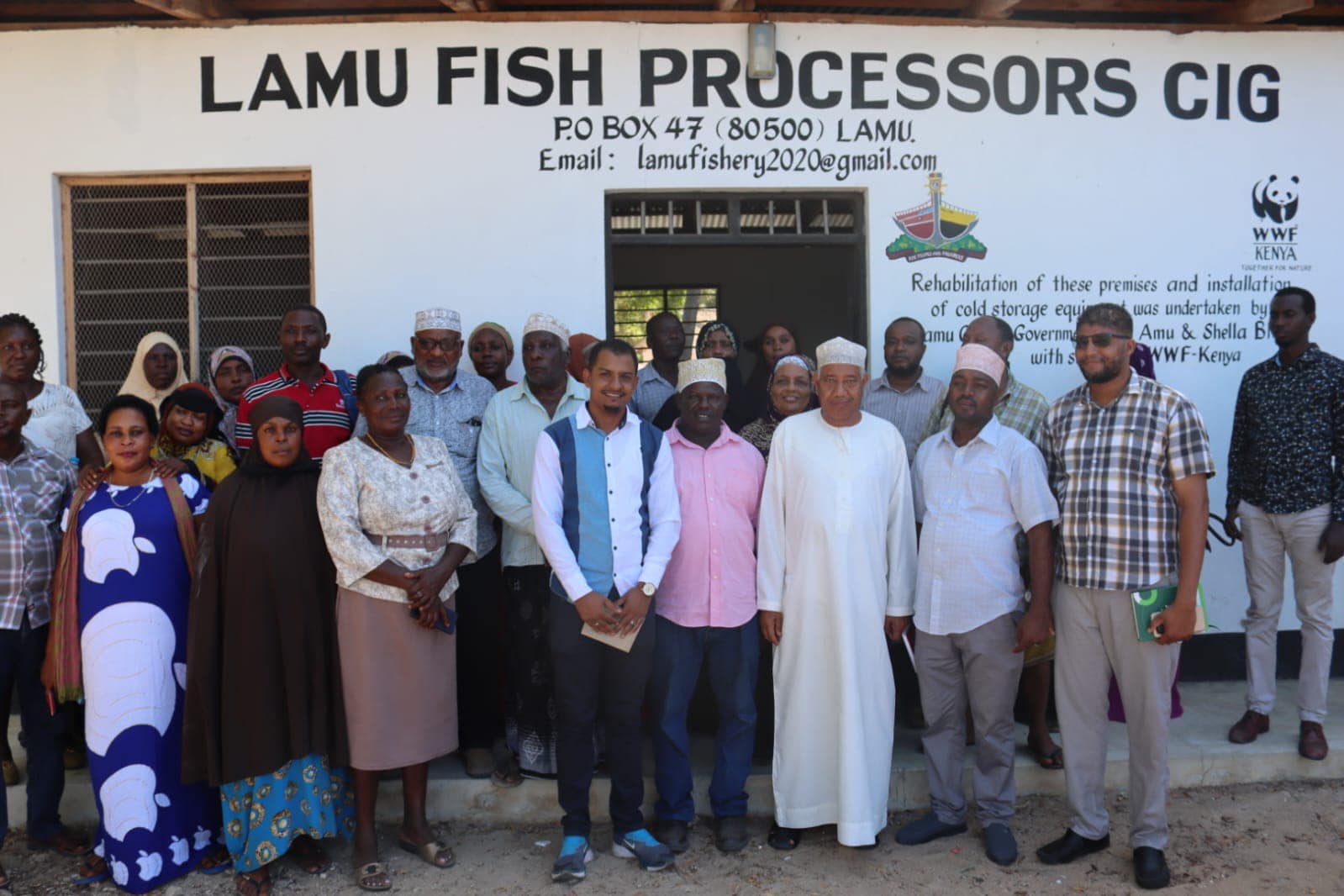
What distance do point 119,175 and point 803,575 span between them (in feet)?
14.4

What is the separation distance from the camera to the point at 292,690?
3.47m

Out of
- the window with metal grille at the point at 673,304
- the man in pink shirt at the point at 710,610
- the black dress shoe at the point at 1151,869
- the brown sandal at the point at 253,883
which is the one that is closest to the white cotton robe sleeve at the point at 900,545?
the man in pink shirt at the point at 710,610

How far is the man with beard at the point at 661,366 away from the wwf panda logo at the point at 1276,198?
3374 millimetres

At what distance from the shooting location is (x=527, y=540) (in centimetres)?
406

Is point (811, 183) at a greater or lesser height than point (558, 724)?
greater

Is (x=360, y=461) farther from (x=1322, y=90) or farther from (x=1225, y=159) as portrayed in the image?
(x=1322, y=90)

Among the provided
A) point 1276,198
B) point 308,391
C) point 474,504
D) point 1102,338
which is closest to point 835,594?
point 1102,338

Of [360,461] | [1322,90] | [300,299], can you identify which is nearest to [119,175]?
[300,299]

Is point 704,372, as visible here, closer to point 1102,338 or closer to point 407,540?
point 407,540

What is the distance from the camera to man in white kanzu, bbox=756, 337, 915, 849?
3.70 meters

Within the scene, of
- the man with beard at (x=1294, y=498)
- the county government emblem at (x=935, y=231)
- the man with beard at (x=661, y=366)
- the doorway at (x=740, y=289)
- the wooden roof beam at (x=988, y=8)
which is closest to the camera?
the man with beard at (x=1294, y=498)

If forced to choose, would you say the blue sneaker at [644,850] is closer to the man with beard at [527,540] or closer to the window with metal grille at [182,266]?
the man with beard at [527,540]

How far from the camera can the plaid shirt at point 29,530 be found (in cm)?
361

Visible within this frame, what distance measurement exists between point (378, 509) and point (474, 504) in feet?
2.31
